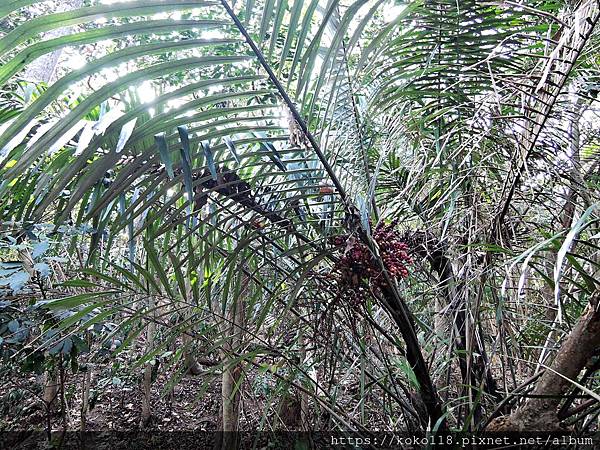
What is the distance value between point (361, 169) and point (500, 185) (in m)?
0.30

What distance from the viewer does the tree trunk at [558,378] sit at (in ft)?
2.08

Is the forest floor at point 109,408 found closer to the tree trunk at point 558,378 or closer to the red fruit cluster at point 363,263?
the red fruit cluster at point 363,263

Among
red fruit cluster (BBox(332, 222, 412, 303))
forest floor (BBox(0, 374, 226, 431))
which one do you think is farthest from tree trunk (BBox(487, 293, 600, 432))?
forest floor (BBox(0, 374, 226, 431))

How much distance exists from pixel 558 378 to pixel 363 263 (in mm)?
386

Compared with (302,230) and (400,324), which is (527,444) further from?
(302,230)

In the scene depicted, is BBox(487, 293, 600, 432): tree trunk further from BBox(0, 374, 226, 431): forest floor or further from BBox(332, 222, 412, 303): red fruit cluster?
BBox(0, 374, 226, 431): forest floor

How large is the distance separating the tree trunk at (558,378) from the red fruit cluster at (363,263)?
0.30 meters

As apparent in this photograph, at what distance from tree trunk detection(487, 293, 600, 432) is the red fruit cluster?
0.30m

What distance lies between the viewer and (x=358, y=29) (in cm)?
59

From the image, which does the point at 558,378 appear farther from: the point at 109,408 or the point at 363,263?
the point at 109,408

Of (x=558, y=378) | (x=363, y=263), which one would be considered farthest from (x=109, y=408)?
(x=558, y=378)

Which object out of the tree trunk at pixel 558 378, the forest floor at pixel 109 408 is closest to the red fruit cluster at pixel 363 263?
the tree trunk at pixel 558 378

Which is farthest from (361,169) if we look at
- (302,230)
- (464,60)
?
(464,60)

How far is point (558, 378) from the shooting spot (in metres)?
0.70
